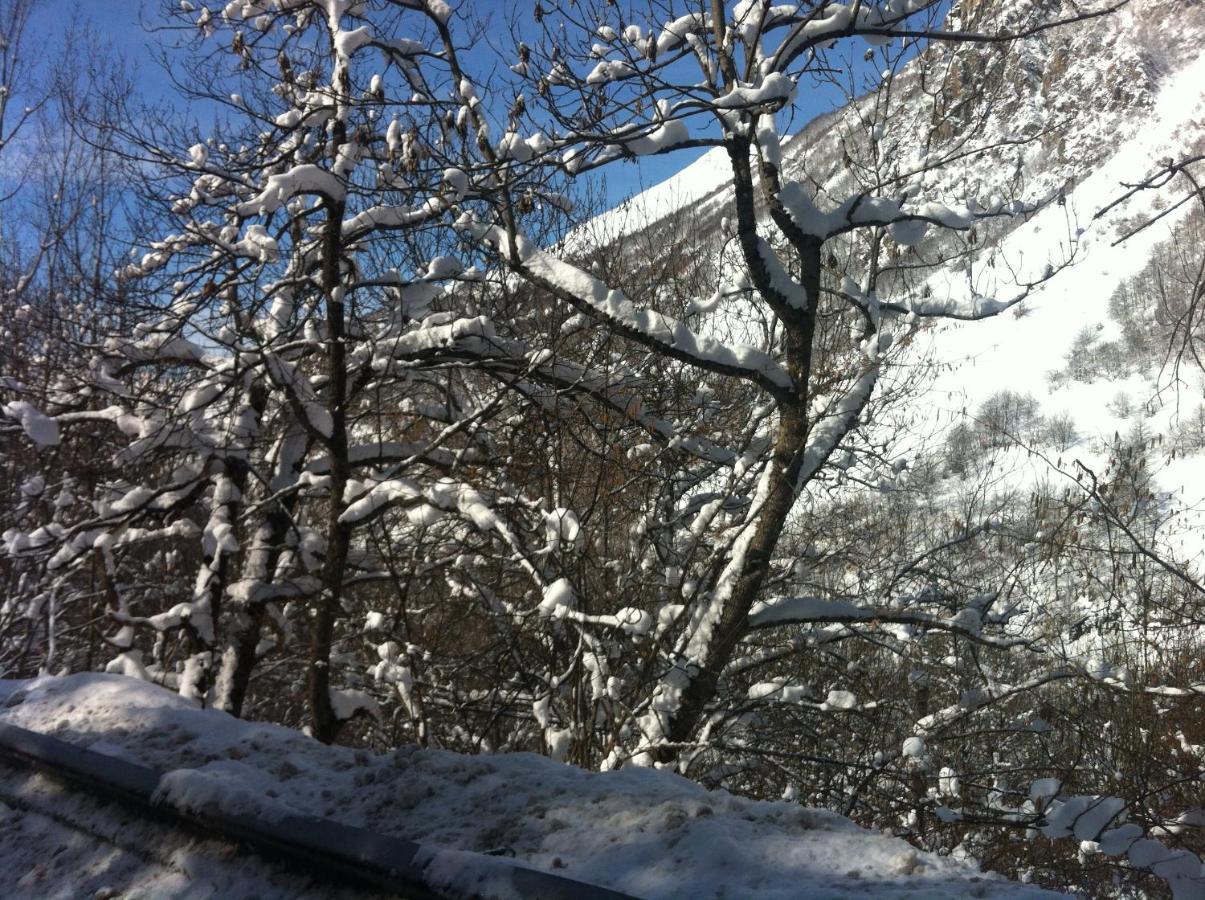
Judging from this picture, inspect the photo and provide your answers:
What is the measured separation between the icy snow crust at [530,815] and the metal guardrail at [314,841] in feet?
0.18

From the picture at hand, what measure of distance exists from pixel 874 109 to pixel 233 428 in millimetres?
6698

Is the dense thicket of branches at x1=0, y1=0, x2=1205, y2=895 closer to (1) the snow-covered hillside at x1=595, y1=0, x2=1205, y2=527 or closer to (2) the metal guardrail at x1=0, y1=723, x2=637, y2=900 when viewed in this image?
(1) the snow-covered hillside at x1=595, y1=0, x2=1205, y2=527

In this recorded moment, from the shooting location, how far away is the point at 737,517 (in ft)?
24.3

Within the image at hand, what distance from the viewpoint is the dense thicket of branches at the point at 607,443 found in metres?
5.80

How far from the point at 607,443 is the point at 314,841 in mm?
3702

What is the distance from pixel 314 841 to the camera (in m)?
2.38

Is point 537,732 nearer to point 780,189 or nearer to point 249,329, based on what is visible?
point 249,329

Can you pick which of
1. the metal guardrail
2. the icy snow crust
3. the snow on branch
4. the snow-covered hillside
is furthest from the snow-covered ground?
the metal guardrail

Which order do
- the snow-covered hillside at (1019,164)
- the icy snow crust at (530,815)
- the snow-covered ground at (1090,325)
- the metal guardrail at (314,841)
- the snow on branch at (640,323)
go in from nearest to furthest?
1. the metal guardrail at (314,841)
2. the icy snow crust at (530,815)
3. the snow-covered ground at (1090,325)
4. the snow-covered hillside at (1019,164)
5. the snow on branch at (640,323)

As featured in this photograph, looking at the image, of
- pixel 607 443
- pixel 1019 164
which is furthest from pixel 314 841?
pixel 1019 164

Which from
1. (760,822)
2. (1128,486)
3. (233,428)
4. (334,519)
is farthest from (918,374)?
(760,822)

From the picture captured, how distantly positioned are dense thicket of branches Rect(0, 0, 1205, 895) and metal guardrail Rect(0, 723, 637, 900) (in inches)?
96.7

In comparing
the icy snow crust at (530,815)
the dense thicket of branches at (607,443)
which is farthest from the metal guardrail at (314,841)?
the dense thicket of branches at (607,443)

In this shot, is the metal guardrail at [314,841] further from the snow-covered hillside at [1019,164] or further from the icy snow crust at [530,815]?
the snow-covered hillside at [1019,164]
